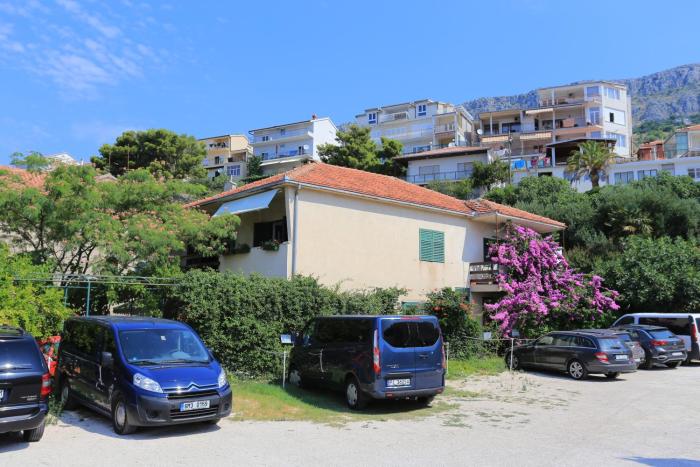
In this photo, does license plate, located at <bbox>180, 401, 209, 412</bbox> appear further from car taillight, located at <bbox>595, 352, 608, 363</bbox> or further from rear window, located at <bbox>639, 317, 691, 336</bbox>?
rear window, located at <bbox>639, 317, 691, 336</bbox>

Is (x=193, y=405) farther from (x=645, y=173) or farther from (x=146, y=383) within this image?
(x=645, y=173)

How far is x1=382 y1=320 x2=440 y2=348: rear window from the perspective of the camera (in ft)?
35.8

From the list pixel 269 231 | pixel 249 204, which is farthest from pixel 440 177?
pixel 249 204

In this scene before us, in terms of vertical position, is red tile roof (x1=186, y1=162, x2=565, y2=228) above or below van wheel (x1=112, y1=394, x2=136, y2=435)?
above

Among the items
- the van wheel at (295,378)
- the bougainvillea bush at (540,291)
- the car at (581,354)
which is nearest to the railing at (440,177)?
the bougainvillea bush at (540,291)

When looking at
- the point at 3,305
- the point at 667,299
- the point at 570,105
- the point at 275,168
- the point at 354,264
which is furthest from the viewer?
the point at 275,168

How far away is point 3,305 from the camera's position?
426 inches

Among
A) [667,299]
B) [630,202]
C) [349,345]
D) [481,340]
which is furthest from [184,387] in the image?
[630,202]

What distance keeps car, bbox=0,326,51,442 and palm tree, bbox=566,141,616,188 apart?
53.7m

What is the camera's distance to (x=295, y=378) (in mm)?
13227

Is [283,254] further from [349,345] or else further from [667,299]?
[667,299]

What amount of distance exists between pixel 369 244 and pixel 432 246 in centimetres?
347

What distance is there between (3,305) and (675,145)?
239 ft

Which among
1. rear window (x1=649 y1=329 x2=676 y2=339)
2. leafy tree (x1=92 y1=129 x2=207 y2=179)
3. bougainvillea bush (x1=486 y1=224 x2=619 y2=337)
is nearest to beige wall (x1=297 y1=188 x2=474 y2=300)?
bougainvillea bush (x1=486 y1=224 x2=619 y2=337)
